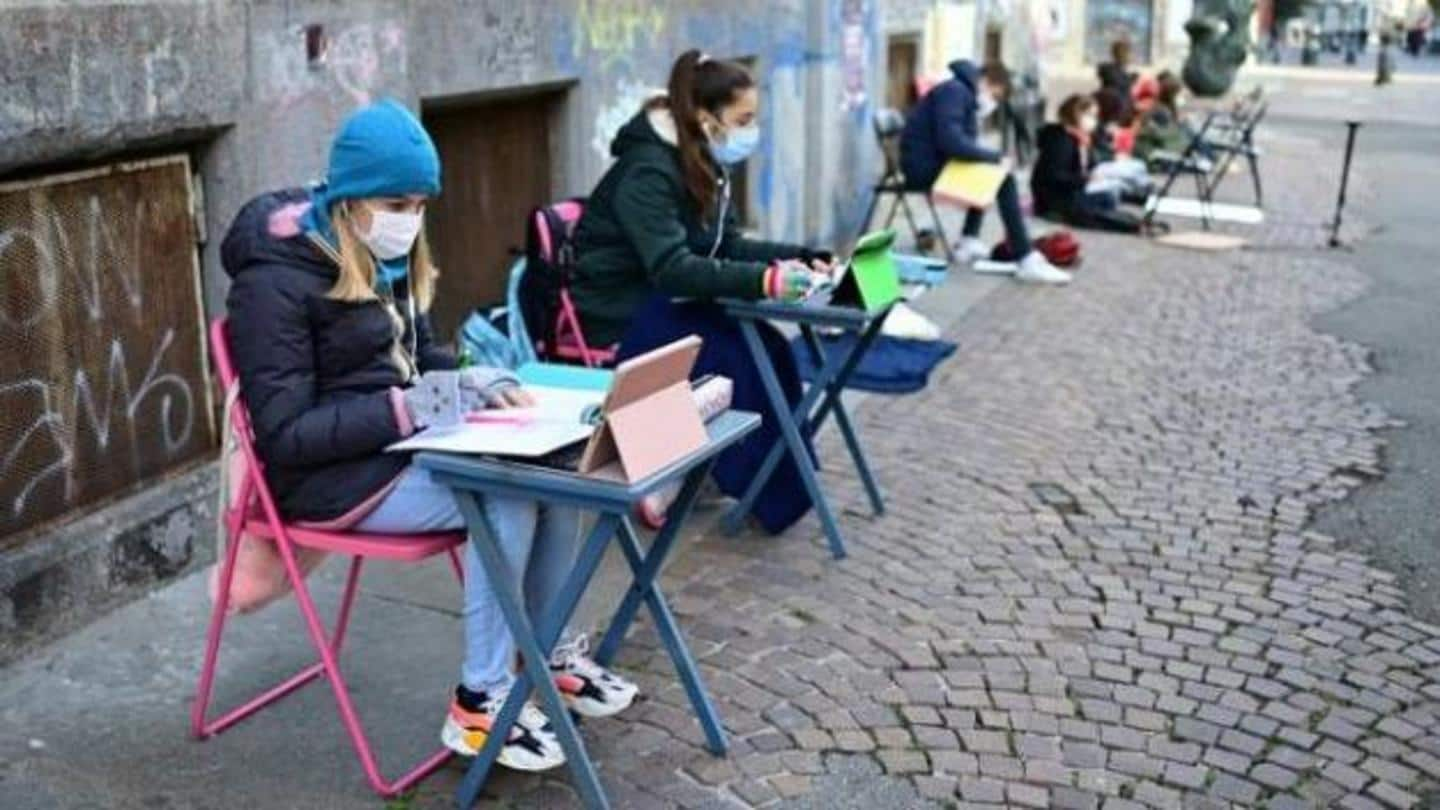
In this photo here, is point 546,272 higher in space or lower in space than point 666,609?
higher

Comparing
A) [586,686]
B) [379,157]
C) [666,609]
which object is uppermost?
[379,157]

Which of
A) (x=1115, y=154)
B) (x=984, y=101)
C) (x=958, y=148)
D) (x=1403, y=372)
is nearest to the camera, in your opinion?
(x=1403, y=372)

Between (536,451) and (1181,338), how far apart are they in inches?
253

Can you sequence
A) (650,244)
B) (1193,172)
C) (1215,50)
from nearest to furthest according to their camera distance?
(650,244), (1193,172), (1215,50)

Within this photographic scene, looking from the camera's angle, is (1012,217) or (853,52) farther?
(853,52)

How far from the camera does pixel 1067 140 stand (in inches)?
489

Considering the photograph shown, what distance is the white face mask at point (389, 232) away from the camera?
11.5ft

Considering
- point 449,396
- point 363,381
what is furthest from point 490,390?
point 363,381

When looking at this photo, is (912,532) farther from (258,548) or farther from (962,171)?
(962,171)

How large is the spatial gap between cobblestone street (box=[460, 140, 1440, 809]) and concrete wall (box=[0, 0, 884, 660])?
1.54 metres

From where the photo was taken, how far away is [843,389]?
5.52 metres

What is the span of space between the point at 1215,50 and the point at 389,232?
23516 mm

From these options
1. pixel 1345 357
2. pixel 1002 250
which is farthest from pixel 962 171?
pixel 1345 357

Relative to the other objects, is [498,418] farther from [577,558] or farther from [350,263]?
[350,263]
